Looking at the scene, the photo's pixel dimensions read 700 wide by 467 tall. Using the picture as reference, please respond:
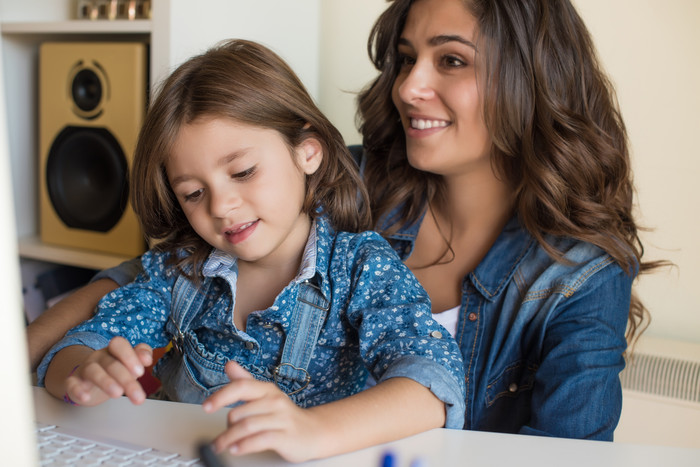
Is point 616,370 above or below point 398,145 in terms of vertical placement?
below

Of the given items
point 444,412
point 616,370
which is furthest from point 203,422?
point 616,370

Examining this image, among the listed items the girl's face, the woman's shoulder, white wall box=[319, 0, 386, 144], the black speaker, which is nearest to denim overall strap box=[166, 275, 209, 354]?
the girl's face

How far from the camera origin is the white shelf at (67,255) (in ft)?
5.54

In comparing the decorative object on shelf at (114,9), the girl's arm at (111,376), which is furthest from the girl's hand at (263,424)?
the decorative object on shelf at (114,9)

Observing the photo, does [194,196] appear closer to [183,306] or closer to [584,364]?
[183,306]

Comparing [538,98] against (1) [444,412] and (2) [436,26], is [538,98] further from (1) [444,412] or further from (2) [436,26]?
(1) [444,412]

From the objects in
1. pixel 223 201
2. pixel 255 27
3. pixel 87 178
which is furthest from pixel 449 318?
pixel 87 178

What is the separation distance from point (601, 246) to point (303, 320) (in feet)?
1.62

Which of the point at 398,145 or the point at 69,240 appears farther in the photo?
the point at 69,240

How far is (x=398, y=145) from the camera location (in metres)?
1.39

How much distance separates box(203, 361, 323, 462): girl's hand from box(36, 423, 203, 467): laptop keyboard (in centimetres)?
4

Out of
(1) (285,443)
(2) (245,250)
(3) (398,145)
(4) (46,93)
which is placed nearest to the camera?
(1) (285,443)

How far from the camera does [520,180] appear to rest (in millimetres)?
1242

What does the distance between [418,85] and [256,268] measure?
16.7 inches
